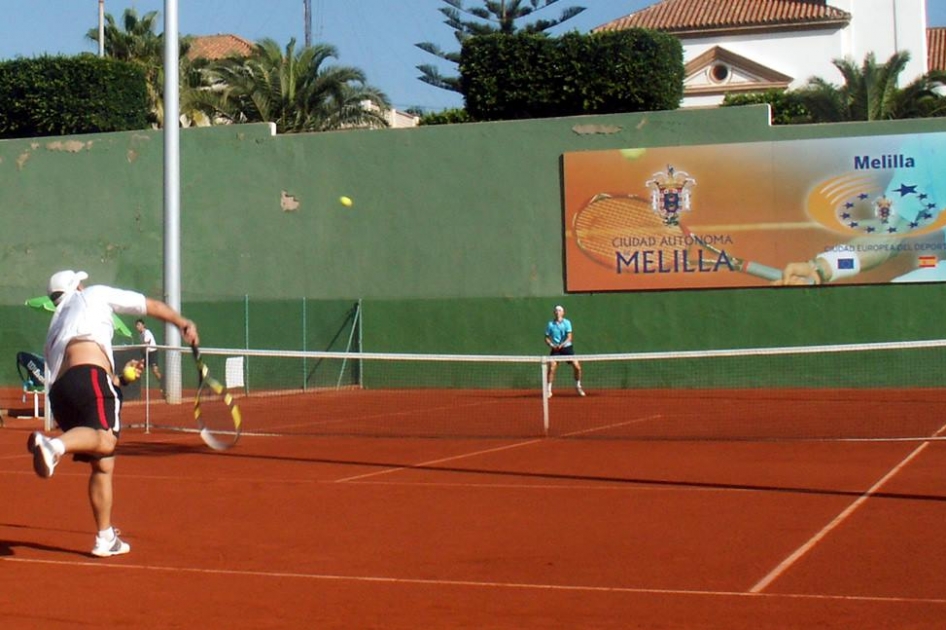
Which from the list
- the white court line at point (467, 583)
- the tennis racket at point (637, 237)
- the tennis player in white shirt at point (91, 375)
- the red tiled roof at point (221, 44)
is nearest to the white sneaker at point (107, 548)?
the tennis player in white shirt at point (91, 375)

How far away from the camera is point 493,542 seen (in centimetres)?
750

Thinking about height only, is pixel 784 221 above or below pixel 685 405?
above

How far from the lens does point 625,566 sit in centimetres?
666

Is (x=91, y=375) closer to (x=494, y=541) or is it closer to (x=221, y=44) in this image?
(x=494, y=541)

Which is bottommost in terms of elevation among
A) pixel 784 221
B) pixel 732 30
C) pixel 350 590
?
pixel 350 590

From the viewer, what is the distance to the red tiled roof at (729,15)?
48750 mm

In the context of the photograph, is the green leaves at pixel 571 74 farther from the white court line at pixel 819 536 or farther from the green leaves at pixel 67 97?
the white court line at pixel 819 536

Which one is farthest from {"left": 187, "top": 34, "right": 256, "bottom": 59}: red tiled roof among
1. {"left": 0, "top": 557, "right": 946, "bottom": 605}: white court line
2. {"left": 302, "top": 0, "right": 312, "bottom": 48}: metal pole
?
{"left": 0, "top": 557, "right": 946, "bottom": 605}: white court line

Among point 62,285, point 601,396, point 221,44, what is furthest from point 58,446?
point 221,44

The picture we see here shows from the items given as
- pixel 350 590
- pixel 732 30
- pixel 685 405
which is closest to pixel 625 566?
pixel 350 590

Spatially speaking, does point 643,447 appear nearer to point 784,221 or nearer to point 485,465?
point 485,465

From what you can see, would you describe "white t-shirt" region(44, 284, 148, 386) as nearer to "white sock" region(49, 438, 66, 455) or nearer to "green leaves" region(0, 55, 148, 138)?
"white sock" region(49, 438, 66, 455)

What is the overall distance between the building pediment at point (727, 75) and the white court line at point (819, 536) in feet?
130

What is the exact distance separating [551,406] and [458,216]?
6.02 m
